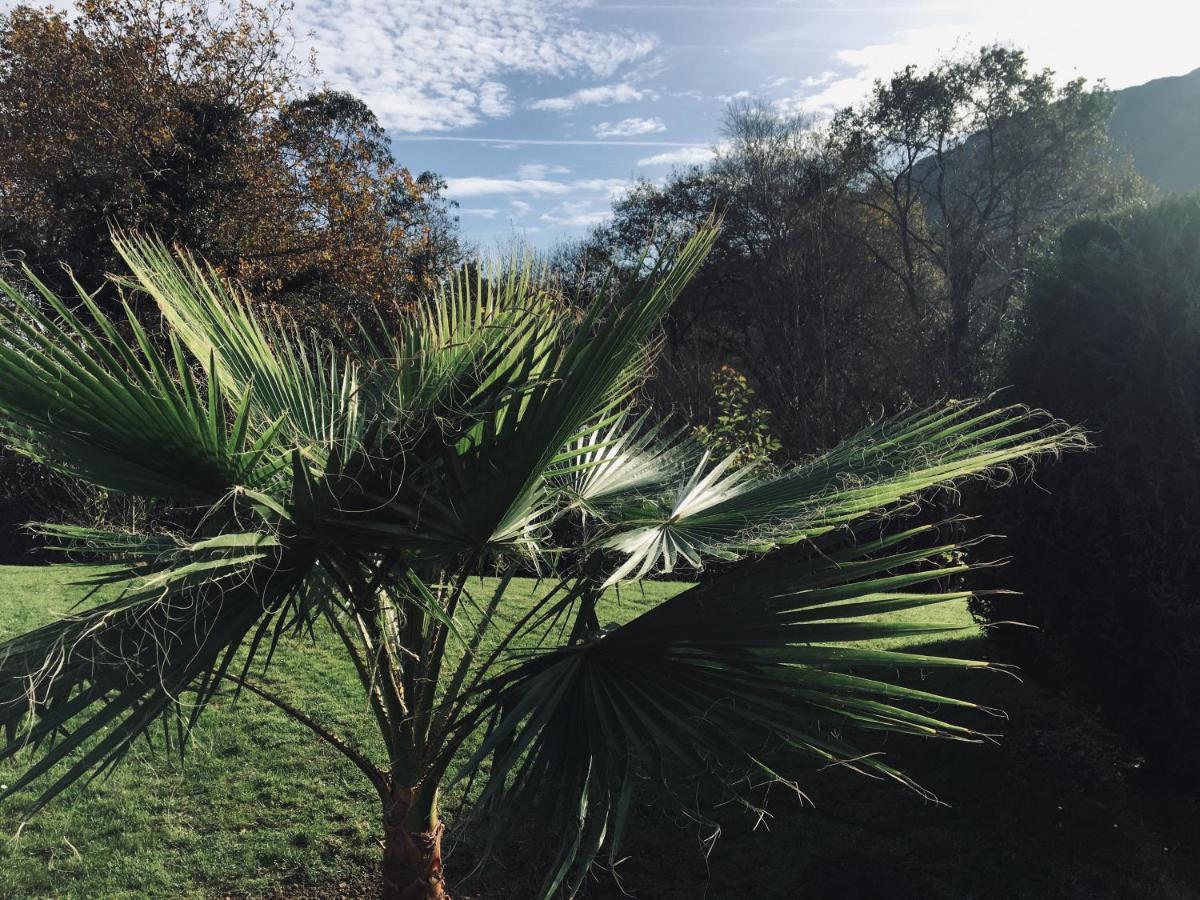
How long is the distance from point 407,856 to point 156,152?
50.2ft

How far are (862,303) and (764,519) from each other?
65.1ft

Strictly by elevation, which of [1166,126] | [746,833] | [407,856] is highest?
[1166,126]

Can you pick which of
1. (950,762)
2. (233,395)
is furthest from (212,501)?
(950,762)

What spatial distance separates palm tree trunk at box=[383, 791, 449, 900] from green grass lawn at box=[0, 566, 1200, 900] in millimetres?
1434

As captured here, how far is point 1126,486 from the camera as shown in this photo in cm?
449

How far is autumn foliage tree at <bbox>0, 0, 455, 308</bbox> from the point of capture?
1449 centimetres

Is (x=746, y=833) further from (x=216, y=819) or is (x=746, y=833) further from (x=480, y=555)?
(x=480, y=555)

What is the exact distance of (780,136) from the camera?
2039 centimetres

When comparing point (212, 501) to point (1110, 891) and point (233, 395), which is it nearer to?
point (233, 395)

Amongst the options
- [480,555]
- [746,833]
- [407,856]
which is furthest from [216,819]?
[480,555]

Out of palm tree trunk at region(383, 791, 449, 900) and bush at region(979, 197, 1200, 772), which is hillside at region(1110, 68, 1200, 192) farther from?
palm tree trunk at region(383, 791, 449, 900)

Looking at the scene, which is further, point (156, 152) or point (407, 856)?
point (156, 152)

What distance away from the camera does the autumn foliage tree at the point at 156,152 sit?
47.5 feet

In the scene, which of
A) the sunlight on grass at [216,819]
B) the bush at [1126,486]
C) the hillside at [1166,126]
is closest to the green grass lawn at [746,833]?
the sunlight on grass at [216,819]
